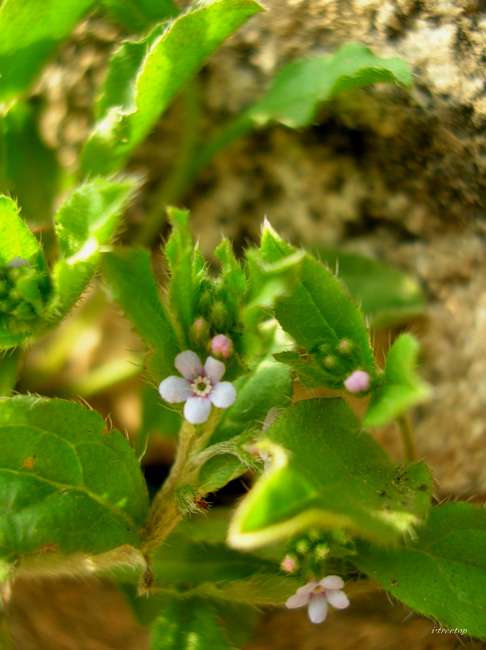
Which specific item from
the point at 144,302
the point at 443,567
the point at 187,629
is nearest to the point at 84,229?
the point at 144,302

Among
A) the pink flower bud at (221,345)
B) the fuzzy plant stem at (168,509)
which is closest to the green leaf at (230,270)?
the pink flower bud at (221,345)

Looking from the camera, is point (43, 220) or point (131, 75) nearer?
point (131, 75)

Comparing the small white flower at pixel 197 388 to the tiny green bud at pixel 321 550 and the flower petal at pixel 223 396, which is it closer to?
the flower petal at pixel 223 396

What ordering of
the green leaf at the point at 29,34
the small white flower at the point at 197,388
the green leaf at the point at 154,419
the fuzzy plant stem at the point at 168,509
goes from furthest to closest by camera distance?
the green leaf at the point at 154,419
the green leaf at the point at 29,34
the fuzzy plant stem at the point at 168,509
the small white flower at the point at 197,388

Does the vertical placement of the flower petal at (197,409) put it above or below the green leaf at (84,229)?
below

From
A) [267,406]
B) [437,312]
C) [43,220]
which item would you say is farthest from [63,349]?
[437,312]

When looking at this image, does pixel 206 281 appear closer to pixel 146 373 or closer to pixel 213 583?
pixel 146 373
